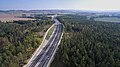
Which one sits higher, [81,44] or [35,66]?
[81,44]

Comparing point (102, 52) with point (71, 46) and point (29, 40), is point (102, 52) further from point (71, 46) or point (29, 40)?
point (29, 40)

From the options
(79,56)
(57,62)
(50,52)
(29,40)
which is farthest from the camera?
(29,40)

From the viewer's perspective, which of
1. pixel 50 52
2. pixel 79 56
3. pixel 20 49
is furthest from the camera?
pixel 50 52

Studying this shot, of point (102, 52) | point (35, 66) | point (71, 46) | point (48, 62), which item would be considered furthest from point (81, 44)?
point (35, 66)

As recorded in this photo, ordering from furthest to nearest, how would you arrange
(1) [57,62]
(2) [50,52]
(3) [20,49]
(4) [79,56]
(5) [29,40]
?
(5) [29,40] → (2) [50,52] → (3) [20,49] → (1) [57,62] → (4) [79,56]

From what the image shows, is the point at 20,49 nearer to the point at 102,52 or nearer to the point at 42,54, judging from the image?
the point at 42,54

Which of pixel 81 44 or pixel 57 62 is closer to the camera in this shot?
pixel 57 62

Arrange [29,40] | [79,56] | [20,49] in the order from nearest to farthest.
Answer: [79,56], [20,49], [29,40]

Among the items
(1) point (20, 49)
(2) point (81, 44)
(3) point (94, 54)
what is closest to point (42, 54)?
(1) point (20, 49)

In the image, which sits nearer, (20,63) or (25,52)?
(20,63)
